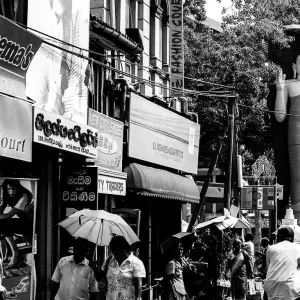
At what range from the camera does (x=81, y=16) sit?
16.0 meters

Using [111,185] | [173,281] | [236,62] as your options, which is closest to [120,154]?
[111,185]

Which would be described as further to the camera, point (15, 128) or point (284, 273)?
point (15, 128)

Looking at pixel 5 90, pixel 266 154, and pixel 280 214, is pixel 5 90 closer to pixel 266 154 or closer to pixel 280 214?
pixel 280 214

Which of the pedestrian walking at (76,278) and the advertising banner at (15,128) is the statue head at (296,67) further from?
the pedestrian walking at (76,278)

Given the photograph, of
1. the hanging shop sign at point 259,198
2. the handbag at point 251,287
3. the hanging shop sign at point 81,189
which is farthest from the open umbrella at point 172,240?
the hanging shop sign at point 259,198

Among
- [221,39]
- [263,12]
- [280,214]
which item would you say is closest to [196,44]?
[221,39]

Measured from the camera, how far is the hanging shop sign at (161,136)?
19.3 meters

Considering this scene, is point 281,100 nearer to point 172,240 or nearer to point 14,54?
point 172,240

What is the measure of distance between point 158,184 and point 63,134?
6.40 m

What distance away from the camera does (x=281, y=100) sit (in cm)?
3369

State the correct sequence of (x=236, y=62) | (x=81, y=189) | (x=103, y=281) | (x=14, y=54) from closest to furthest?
(x=103, y=281)
(x=14, y=54)
(x=81, y=189)
(x=236, y=62)

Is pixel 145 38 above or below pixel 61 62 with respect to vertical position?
above

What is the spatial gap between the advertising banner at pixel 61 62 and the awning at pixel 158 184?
295cm

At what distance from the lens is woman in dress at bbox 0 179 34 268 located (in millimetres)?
11562
